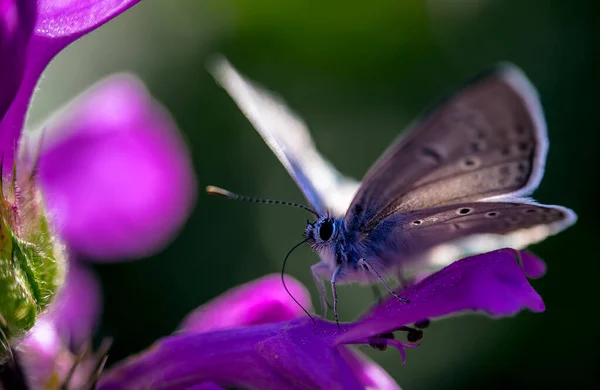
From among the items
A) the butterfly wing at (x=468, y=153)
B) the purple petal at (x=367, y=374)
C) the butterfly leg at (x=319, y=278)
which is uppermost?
the butterfly wing at (x=468, y=153)

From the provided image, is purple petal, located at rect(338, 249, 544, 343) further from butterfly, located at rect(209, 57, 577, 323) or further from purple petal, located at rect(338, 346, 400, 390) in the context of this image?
purple petal, located at rect(338, 346, 400, 390)

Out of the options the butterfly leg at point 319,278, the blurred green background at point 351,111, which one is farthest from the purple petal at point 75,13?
the blurred green background at point 351,111

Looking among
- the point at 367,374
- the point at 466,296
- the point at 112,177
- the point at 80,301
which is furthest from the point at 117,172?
the point at 466,296

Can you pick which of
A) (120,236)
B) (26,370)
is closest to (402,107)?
(120,236)

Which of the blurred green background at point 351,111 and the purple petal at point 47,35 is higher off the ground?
the purple petal at point 47,35

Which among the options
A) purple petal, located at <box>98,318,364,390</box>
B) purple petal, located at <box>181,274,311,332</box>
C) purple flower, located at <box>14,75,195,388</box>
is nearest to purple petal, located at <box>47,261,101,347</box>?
purple flower, located at <box>14,75,195,388</box>

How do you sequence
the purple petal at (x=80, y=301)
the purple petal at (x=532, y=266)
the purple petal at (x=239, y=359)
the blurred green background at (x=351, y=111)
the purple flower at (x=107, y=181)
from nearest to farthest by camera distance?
the purple petal at (x=239, y=359)
the purple petal at (x=532, y=266)
the purple petal at (x=80, y=301)
the purple flower at (x=107, y=181)
the blurred green background at (x=351, y=111)

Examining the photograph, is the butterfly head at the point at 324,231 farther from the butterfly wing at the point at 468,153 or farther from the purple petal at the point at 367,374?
the purple petal at the point at 367,374
